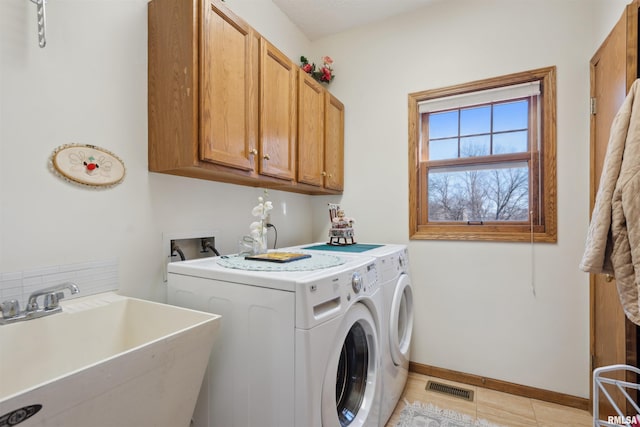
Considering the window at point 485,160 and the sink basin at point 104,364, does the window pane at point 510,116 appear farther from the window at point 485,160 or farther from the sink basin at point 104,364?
the sink basin at point 104,364

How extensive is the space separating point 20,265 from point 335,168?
76.6 inches

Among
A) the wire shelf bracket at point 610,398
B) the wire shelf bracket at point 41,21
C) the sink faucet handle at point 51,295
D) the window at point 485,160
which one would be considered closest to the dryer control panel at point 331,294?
the sink faucet handle at point 51,295

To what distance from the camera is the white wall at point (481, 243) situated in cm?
187

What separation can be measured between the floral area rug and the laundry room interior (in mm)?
40

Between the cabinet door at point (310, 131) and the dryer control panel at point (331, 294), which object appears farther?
the cabinet door at point (310, 131)

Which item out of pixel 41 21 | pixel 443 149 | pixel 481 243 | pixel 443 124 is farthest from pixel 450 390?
pixel 41 21

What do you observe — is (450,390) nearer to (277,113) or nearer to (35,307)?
(277,113)

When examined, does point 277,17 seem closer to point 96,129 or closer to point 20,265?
point 96,129

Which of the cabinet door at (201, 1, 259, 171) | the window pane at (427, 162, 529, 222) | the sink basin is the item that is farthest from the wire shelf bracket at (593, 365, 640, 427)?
the cabinet door at (201, 1, 259, 171)

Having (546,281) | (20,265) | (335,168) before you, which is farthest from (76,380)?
(546,281)

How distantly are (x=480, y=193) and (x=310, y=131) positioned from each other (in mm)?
1348

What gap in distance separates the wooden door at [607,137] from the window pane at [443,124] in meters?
0.79

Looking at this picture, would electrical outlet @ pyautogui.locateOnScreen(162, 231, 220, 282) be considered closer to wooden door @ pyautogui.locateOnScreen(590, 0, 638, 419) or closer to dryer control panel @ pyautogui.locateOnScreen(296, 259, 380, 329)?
dryer control panel @ pyautogui.locateOnScreen(296, 259, 380, 329)

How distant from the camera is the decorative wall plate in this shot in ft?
3.73
